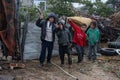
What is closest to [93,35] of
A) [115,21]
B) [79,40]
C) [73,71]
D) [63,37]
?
[79,40]

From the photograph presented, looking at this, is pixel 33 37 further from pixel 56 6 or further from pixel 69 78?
pixel 56 6

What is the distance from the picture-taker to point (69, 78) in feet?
29.4

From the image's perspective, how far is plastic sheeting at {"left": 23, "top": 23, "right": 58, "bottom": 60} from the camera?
10.8 meters

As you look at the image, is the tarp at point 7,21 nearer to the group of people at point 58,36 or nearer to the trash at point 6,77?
the trash at point 6,77

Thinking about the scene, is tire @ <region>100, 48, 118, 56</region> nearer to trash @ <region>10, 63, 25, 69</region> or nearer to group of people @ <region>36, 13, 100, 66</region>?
group of people @ <region>36, 13, 100, 66</region>

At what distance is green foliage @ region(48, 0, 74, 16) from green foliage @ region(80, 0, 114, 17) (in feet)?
10.9

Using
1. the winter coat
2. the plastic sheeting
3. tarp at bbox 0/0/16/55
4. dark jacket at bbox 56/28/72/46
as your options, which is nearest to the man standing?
dark jacket at bbox 56/28/72/46

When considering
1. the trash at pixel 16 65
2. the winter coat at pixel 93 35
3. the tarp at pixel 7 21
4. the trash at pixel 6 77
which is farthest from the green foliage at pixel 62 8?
the trash at pixel 6 77

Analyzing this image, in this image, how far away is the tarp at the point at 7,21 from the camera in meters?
8.17

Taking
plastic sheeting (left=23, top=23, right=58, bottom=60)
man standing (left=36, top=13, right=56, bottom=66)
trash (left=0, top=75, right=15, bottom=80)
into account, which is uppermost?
man standing (left=36, top=13, right=56, bottom=66)

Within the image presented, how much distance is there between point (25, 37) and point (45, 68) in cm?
143

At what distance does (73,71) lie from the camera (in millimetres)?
9805

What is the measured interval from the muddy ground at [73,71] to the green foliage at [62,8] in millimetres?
5221

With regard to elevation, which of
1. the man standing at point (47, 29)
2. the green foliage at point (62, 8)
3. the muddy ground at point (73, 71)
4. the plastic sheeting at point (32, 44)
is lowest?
the muddy ground at point (73, 71)
